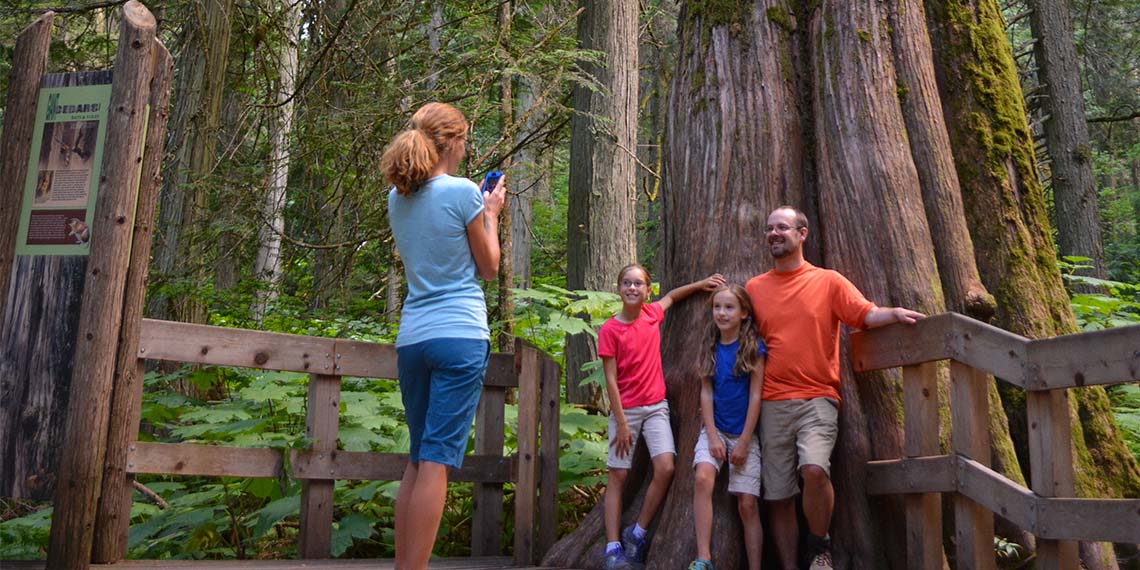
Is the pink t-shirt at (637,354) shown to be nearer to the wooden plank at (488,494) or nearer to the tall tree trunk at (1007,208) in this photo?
the wooden plank at (488,494)

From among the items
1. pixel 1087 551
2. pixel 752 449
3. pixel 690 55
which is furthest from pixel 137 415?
pixel 1087 551

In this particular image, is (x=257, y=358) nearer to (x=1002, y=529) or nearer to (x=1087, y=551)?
(x=1002, y=529)

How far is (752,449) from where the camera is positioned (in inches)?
188

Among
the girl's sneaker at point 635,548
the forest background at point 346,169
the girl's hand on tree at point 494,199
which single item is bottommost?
the girl's sneaker at point 635,548

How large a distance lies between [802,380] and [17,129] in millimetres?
3965

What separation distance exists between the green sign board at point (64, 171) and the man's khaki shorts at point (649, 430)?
2802 millimetres

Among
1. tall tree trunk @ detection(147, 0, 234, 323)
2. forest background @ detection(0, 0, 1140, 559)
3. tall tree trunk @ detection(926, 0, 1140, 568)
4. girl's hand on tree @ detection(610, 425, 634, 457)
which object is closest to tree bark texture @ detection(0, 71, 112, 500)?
forest background @ detection(0, 0, 1140, 559)

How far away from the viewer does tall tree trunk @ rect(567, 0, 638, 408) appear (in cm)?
932

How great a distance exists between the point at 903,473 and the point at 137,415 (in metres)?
3.77

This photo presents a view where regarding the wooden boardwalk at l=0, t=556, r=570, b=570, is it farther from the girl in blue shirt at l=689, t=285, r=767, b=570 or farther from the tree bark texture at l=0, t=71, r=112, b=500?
the girl in blue shirt at l=689, t=285, r=767, b=570

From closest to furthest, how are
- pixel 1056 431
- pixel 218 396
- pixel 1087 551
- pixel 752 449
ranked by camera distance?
pixel 1056 431 < pixel 1087 551 < pixel 752 449 < pixel 218 396

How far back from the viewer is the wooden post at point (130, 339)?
14.9ft

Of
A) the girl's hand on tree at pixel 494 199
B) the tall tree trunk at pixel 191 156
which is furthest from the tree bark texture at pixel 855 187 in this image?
the tall tree trunk at pixel 191 156

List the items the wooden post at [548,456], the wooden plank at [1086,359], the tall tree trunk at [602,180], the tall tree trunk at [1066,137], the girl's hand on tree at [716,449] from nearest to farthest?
the wooden plank at [1086,359]
the girl's hand on tree at [716,449]
the wooden post at [548,456]
the tall tree trunk at [602,180]
the tall tree trunk at [1066,137]
